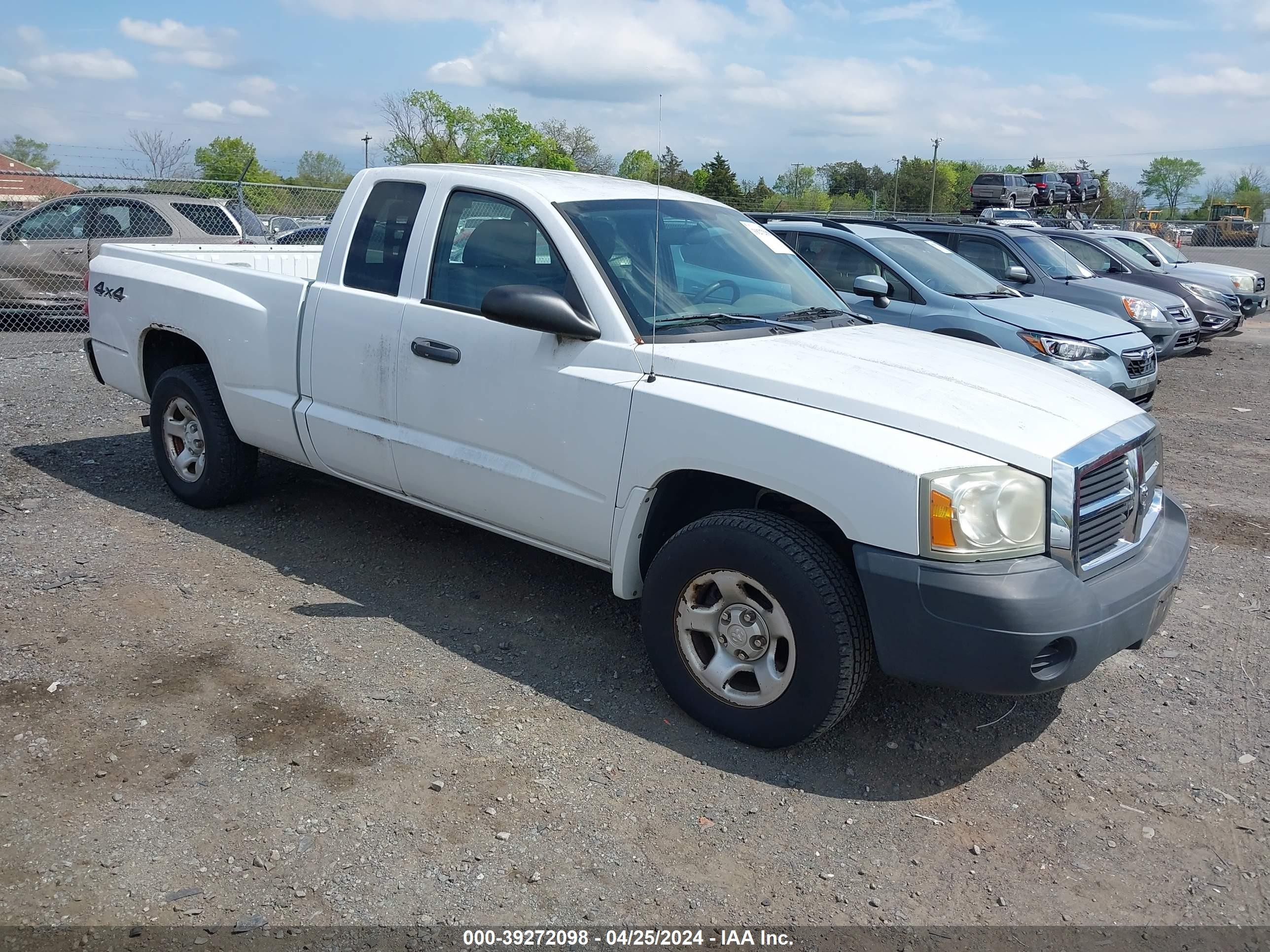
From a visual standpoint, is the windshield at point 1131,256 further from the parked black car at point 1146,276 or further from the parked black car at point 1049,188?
the parked black car at point 1049,188

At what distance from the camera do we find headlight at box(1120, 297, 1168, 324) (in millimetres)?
12320

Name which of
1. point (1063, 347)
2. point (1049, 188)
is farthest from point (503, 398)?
point (1049, 188)

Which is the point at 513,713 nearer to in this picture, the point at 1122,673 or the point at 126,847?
the point at 126,847

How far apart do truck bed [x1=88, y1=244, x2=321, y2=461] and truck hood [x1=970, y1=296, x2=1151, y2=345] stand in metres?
5.79

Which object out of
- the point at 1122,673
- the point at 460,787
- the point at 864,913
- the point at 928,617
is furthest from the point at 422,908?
the point at 1122,673

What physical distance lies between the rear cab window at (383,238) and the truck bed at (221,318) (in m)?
0.35

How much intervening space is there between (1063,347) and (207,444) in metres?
6.57

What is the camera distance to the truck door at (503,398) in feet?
13.6

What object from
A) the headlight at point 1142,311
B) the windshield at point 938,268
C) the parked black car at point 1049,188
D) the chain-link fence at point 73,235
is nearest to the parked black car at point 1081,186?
the parked black car at point 1049,188

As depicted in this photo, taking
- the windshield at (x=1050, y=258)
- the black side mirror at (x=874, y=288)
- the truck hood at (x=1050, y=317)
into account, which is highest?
the windshield at (x=1050, y=258)

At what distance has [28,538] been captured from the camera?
570 cm

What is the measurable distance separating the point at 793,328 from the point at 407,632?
83.8 inches

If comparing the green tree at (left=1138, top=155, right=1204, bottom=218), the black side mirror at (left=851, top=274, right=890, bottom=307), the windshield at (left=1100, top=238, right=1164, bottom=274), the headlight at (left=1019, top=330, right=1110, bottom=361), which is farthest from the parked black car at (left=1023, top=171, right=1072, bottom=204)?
the green tree at (left=1138, top=155, right=1204, bottom=218)

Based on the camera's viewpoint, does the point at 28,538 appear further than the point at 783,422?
Yes
